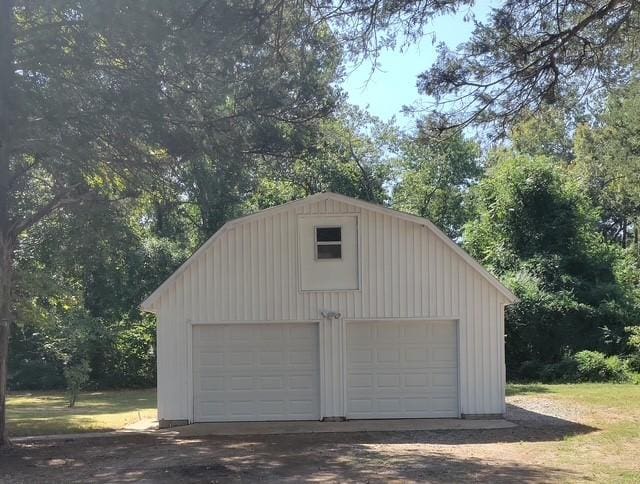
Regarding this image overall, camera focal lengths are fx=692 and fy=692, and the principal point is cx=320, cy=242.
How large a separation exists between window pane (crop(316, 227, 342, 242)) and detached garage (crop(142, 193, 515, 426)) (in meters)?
0.11

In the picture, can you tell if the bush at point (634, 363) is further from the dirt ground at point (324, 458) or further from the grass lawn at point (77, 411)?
the grass lawn at point (77, 411)

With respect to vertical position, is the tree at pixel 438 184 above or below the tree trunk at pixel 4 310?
above

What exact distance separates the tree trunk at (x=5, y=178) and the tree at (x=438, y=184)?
23.8 metres

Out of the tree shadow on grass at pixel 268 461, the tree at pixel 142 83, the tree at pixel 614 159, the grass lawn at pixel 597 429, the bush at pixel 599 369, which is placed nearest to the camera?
the tree shadow on grass at pixel 268 461

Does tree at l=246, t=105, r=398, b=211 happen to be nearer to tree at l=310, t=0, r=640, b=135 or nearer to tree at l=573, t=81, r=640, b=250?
tree at l=573, t=81, r=640, b=250

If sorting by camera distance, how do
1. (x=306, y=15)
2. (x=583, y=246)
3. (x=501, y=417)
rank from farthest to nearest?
1. (x=583, y=246)
2. (x=501, y=417)
3. (x=306, y=15)

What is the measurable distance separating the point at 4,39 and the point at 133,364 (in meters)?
18.4

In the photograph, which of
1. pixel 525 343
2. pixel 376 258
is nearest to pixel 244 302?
pixel 376 258

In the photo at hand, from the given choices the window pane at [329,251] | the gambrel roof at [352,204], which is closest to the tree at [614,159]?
the gambrel roof at [352,204]

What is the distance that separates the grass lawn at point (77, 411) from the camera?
14.8 m

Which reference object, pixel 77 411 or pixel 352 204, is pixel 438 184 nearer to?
pixel 352 204

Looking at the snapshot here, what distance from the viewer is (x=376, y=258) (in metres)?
14.4

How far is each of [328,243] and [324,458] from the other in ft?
17.9

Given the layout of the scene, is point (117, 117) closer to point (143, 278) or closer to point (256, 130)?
point (256, 130)
